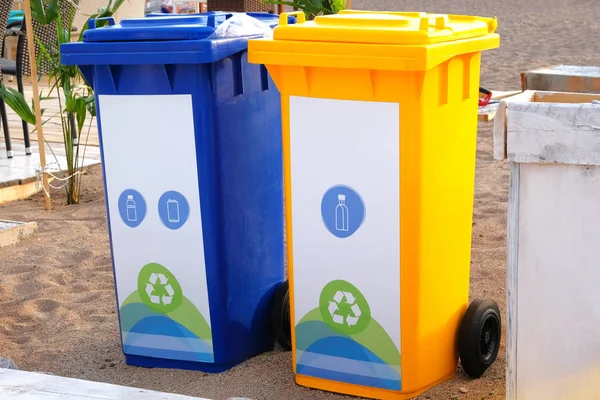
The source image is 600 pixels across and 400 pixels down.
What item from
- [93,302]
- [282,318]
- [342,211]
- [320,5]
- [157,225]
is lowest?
[93,302]

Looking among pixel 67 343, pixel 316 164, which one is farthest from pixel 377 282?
pixel 67 343

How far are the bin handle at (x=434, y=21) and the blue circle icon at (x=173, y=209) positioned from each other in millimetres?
1003

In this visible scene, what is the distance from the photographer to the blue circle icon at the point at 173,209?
2930 millimetres

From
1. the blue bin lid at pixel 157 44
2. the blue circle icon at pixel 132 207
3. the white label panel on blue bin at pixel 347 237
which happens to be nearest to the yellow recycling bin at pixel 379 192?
the white label panel on blue bin at pixel 347 237

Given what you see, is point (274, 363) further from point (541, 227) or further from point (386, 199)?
point (541, 227)

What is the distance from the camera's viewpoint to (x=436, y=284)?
2746 mm

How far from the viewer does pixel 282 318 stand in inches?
125

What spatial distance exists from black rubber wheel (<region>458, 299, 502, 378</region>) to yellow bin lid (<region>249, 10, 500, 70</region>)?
0.88 metres

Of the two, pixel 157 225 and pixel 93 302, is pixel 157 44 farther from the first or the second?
pixel 93 302

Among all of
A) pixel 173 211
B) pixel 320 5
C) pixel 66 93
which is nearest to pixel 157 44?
pixel 173 211

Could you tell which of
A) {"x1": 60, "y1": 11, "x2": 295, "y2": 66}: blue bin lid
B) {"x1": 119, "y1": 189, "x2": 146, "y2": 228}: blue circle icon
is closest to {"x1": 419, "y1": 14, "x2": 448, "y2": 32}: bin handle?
{"x1": 60, "y1": 11, "x2": 295, "y2": 66}: blue bin lid

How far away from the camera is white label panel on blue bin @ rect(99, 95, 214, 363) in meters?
2.89

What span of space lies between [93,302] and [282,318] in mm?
1097

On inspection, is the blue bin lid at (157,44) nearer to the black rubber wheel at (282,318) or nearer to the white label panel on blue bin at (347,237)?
the white label panel on blue bin at (347,237)
